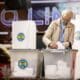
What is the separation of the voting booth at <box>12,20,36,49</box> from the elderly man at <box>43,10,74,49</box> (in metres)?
0.12

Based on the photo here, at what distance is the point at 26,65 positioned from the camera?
1.90 m

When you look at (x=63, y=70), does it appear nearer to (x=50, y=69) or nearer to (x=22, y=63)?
(x=50, y=69)

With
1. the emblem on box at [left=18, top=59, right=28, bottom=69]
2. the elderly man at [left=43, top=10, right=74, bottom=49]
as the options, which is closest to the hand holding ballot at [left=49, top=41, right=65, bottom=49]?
the elderly man at [left=43, top=10, right=74, bottom=49]

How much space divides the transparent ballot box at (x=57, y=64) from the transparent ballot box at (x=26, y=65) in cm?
7

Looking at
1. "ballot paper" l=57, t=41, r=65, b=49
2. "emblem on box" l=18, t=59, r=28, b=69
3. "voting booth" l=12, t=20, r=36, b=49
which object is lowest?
"emblem on box" l=18, t=59, r=28, b=69

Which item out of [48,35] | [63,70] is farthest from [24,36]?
[63,70]

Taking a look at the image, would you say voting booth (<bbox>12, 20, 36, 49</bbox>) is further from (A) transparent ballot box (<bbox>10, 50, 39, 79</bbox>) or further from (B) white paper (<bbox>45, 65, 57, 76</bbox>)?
(B) white paper (<bbox>45, 65, 57, 76</bbox>)

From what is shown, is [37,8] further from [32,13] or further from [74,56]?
[74,56]

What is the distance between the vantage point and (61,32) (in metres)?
2.06

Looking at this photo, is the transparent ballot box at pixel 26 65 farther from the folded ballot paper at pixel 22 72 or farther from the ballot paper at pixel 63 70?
the ballot paper at pixel 63 70

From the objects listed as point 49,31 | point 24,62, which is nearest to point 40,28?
point 49,31

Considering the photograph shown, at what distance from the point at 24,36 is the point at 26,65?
25 centimetres

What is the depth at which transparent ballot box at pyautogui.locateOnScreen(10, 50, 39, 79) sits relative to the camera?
1898mm

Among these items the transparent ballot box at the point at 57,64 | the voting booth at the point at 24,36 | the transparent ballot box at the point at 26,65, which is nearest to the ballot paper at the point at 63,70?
the transparent ballot box at the point at 57,64
